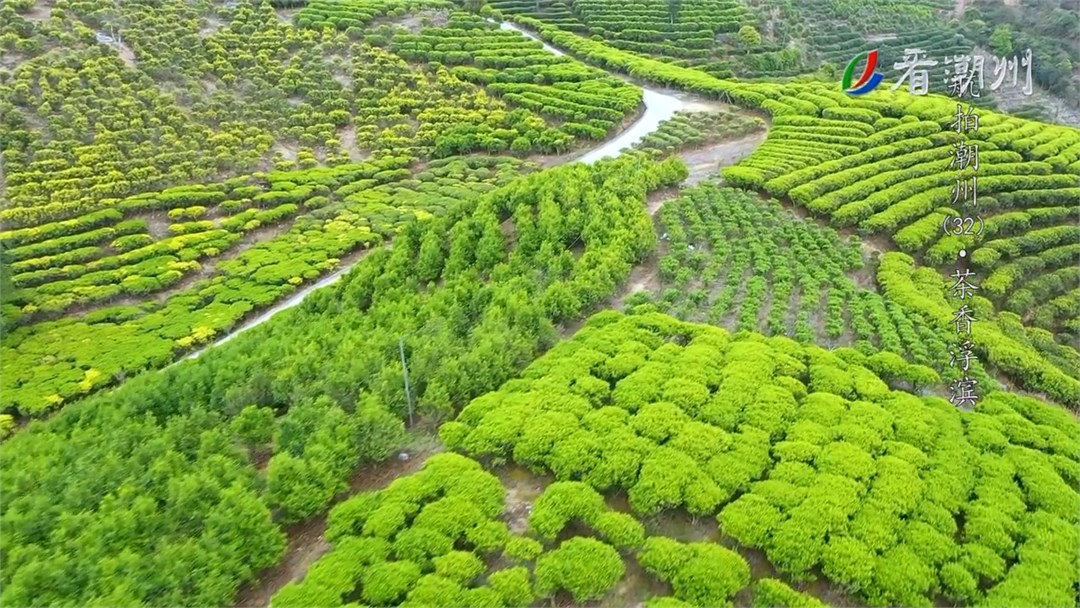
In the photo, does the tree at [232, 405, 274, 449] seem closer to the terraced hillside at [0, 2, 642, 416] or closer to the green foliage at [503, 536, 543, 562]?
the green foliage at [503, 536, 543, 562]

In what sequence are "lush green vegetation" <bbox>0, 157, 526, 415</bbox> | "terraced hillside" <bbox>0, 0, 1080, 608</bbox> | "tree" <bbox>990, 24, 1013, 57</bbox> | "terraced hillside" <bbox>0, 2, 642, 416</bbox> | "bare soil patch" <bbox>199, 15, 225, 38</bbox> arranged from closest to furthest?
"terraced hillside" <bbox>0, 0, 1080, 608</bbox>
"lush green vegetation" <bbox>0, 157, 526, 415</bbox>
"terraced hillside" <bbox>0, 2, 642, 416</bbox>
"bare soil patch" <bbox>199, 15, 225, 38</bbox>
"tree" <bbox>990, 24, 1013, 57</bbox>

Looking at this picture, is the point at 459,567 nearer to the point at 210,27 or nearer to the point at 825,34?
the point at 210,27

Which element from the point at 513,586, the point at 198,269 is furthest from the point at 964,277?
the point at 198,269

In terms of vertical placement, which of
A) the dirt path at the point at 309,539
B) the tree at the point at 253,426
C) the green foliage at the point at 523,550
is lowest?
the dirt path at the point at 309,539

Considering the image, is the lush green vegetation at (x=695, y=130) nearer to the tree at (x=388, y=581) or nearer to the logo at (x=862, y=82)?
the logo at (x=862, y=82)

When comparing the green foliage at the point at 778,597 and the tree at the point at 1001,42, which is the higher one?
the tree at the point at 1001,42

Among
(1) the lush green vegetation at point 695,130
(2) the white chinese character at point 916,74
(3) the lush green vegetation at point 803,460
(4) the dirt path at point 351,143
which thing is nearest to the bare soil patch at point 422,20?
(4) the dirt path at point 351,143

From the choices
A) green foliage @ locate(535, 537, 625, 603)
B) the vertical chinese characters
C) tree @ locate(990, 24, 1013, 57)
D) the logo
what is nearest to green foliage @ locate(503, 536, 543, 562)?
green foliage @ locate(535, 537, 625, 603)
